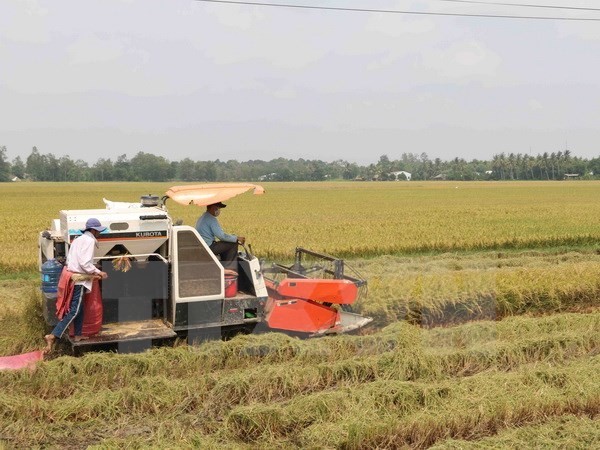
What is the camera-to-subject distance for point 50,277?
725cm

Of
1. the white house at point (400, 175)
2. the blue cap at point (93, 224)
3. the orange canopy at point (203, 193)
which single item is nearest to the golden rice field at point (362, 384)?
the blue cap at point (93, 224)

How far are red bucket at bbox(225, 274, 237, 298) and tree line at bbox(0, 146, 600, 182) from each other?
73.4 m

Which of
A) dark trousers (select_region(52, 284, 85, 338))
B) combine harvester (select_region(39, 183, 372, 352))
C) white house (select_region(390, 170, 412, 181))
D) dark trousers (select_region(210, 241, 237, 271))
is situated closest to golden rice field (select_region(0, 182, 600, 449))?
dark trousers (select_region(52, 284, 85, 338))

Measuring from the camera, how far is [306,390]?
6.16 metres

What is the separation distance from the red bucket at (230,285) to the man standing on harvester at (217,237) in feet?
0.84

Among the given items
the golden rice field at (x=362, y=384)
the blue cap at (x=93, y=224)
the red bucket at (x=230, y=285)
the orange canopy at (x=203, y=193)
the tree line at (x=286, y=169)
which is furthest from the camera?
the tree line at (x=286, y=169)

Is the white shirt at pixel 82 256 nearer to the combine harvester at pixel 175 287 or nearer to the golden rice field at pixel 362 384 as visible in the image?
the combine harvester at pixel 175 287

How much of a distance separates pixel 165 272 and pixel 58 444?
9.16 ft

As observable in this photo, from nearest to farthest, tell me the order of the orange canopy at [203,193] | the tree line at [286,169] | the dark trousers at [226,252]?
1. the orange canopy at [203,193]
2. the dark trousers at [226,252]
3. the tree line at [286,169]

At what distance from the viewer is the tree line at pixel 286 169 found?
93.7 metres

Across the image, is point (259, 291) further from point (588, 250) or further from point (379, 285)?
point (588, 250)

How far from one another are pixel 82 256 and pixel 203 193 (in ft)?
5.44

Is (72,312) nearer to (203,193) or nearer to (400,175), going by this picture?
(203,193)

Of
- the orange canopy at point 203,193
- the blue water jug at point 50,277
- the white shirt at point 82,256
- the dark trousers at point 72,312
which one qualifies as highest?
the orange canopy at point 203,193
